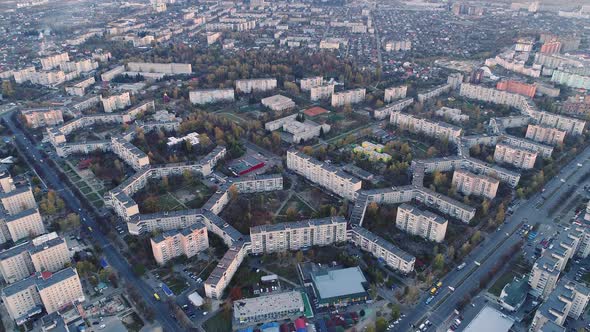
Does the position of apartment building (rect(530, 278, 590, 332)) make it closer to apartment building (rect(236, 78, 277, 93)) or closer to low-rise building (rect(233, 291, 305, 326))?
low-rise building (rect(233, 291, 305, 326))

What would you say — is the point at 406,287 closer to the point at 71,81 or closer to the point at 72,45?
the point at 71,81

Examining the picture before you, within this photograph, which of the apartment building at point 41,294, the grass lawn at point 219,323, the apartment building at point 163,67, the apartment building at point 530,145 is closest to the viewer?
the grass lawn at point 219,323

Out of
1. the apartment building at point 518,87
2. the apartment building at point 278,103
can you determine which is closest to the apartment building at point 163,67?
the apartment building at point 278,103

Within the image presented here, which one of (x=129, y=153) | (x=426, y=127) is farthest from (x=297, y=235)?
(x=426, y=127)

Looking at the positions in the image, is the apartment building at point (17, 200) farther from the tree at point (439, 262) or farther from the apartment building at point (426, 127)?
the apartment building at point (426, 127)

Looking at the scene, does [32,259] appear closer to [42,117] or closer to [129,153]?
[129,153]

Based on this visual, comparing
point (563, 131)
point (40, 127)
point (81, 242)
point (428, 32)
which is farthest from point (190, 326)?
point (428, 32)
